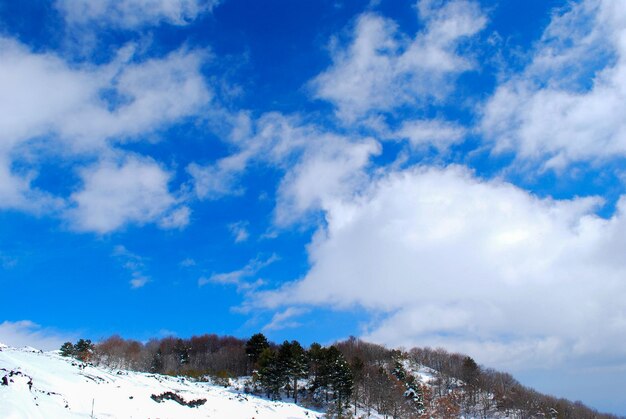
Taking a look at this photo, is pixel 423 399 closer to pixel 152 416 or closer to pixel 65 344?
pixel 152 416

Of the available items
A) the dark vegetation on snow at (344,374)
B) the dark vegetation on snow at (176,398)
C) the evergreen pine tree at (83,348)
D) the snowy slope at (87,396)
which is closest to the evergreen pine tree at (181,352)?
the dark vegetation on snow at (344,374)

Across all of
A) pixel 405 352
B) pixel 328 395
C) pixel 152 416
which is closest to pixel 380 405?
pixel 328 395

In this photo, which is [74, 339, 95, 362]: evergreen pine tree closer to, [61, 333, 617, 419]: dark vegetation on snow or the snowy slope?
[61, 333, 617, 419]: dark vegetation on snow

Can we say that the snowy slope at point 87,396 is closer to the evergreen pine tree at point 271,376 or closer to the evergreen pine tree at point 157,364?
the evergreen pine tree at point 271,376

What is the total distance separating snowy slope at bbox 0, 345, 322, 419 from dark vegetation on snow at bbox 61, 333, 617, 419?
14.4ft

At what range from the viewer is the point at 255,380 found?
80.4 metres

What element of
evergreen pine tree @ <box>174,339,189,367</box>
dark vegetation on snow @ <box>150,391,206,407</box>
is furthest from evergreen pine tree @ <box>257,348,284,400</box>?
evergreen pine tree @ <box>174,339,189,367</box>

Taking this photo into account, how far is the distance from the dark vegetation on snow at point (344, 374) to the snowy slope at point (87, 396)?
440 cm

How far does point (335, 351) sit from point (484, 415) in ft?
182

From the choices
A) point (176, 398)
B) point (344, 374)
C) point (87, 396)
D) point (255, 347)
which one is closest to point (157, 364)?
point (255, 347)

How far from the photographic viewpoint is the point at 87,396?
122ft

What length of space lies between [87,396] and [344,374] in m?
49.9

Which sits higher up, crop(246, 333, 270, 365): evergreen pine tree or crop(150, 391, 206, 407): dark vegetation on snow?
crop(246, 333, 270, 365): evergreen pine tree

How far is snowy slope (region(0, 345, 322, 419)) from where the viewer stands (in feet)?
91.1
